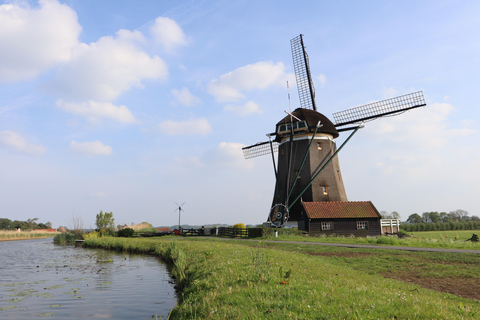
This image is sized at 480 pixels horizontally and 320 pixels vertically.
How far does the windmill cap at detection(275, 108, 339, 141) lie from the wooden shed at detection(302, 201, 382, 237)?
8.66m

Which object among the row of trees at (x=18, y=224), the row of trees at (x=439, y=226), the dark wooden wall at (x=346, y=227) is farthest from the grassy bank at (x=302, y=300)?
the row of trees at (x=18, y=224)

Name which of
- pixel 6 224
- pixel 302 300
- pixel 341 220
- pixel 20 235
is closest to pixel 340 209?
pixel 341 220

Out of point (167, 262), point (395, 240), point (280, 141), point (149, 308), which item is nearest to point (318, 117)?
point (280, 141)

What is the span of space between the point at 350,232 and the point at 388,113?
14.6 meters

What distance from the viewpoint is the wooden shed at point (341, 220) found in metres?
33.8

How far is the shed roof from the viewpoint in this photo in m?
33.9

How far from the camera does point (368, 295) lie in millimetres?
6926

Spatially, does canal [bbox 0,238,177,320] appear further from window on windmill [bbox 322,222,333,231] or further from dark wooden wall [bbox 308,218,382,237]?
window on windmill [bbox 322,222,333,231]

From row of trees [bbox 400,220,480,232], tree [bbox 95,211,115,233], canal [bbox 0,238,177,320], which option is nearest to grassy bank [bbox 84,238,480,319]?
canal [bbox 0,238,177,320]

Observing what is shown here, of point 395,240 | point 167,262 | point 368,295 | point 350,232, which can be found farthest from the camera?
point 350,232

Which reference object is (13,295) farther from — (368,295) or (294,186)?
(294,186)

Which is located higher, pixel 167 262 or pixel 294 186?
pixel 294 186

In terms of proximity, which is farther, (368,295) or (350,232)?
(350,232)

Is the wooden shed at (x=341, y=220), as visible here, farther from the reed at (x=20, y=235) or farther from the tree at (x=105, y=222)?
the reed at (x=20, y=235)
